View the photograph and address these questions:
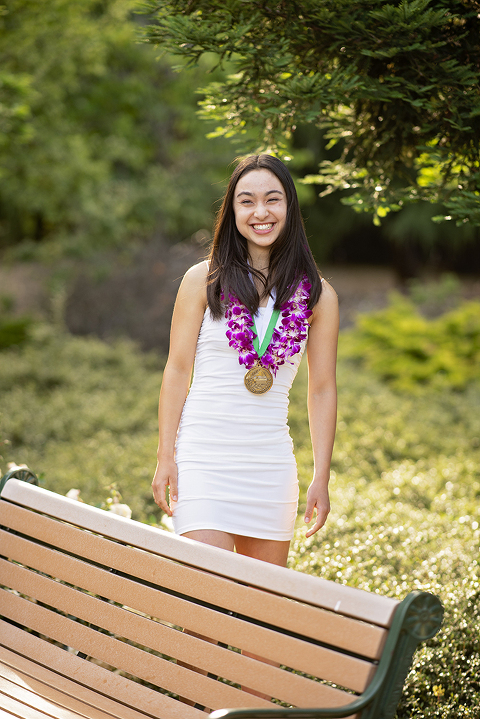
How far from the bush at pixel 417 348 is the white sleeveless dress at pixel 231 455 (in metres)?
7.00

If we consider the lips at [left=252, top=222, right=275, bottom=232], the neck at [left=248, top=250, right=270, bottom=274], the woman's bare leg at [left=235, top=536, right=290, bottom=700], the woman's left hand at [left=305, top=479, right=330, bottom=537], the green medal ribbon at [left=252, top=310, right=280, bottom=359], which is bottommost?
the woman's bare leg at [left=235, top=536, right=290, bottom=700]

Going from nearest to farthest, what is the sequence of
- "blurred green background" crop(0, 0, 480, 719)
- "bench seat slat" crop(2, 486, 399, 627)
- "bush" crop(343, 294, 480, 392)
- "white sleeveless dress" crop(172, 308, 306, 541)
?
"bench seat slat" crop(2, 486, 399, 627), "white sleeveless dress" crop(172, 308, 306, 541), "blurred green background" crop(0, 0, 480, 719), "bush" crop(343, 294, 480, 392)

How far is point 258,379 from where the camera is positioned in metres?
2.34

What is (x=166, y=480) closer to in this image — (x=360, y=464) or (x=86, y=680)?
(x=86, y=680)

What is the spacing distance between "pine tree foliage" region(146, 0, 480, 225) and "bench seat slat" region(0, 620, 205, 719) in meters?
2.30

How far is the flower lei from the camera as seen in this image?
233 centimetres

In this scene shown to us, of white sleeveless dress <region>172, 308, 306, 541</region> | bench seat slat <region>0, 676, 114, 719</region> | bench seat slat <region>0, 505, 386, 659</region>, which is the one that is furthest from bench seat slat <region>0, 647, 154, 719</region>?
white sleeveless dress <region>172, 308, 306, 541</region>

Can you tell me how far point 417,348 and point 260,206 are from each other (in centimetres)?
807

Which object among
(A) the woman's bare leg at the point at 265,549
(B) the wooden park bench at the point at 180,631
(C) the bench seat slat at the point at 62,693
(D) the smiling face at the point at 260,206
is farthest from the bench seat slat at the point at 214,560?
(D) the smiling face at the point at 260,206

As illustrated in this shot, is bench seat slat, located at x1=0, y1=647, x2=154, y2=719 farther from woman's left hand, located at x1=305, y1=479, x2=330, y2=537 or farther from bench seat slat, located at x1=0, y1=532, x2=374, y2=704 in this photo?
woman's left hand, located at x1=305, y1=479, x2=330, y2=537

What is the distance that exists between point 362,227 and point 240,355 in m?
20.0

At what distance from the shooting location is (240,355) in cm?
233

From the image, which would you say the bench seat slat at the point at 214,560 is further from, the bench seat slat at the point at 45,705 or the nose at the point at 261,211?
the nose at the point at 261,211

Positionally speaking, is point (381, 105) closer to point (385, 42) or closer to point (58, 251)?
point (385, 42)
